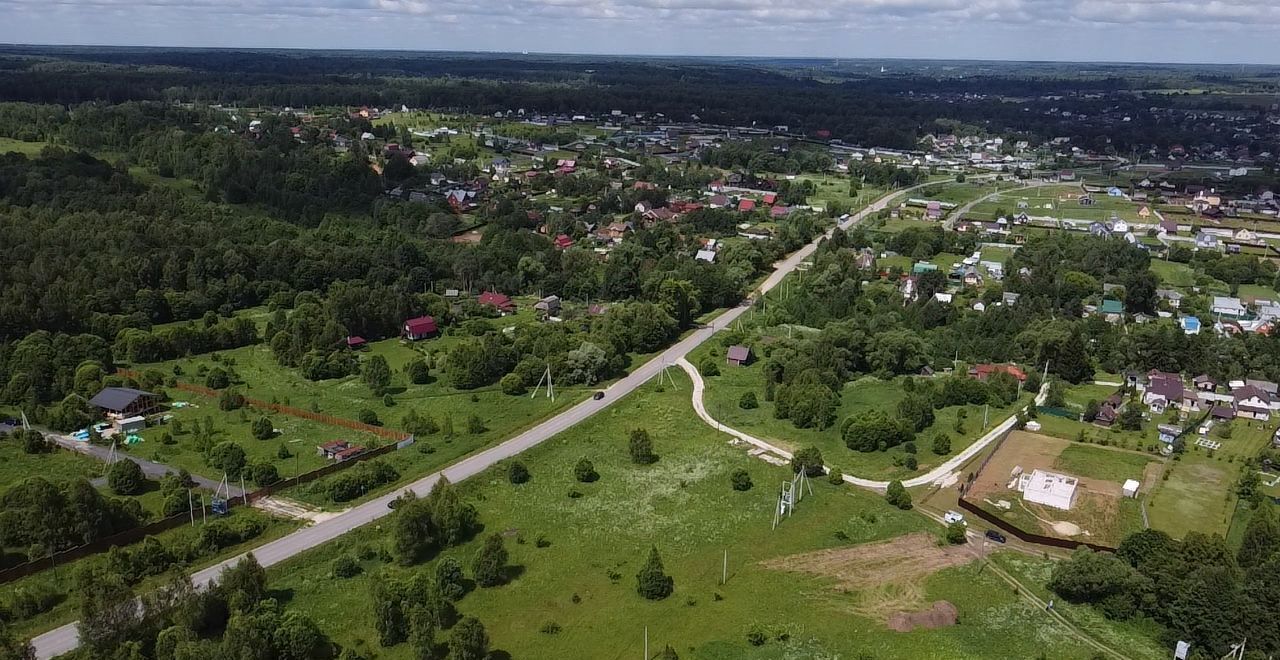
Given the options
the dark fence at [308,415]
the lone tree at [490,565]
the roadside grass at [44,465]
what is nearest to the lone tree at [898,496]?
the lone tree at [490,565]

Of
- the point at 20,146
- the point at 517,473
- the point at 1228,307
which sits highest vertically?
the point at 20,146

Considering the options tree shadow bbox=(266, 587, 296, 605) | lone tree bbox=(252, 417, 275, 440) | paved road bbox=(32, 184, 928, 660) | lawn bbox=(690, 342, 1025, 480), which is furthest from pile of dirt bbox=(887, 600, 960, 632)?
lone tree bbox=(252, 417, 275, 440)

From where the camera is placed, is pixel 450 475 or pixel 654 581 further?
pixel 450 475

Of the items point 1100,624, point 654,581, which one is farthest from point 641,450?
point 1100,624

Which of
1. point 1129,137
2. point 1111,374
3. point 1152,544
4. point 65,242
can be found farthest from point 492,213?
point 1129,137

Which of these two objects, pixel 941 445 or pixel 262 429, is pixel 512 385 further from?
pixel 941 445

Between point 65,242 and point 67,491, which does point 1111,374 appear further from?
point 65,242
